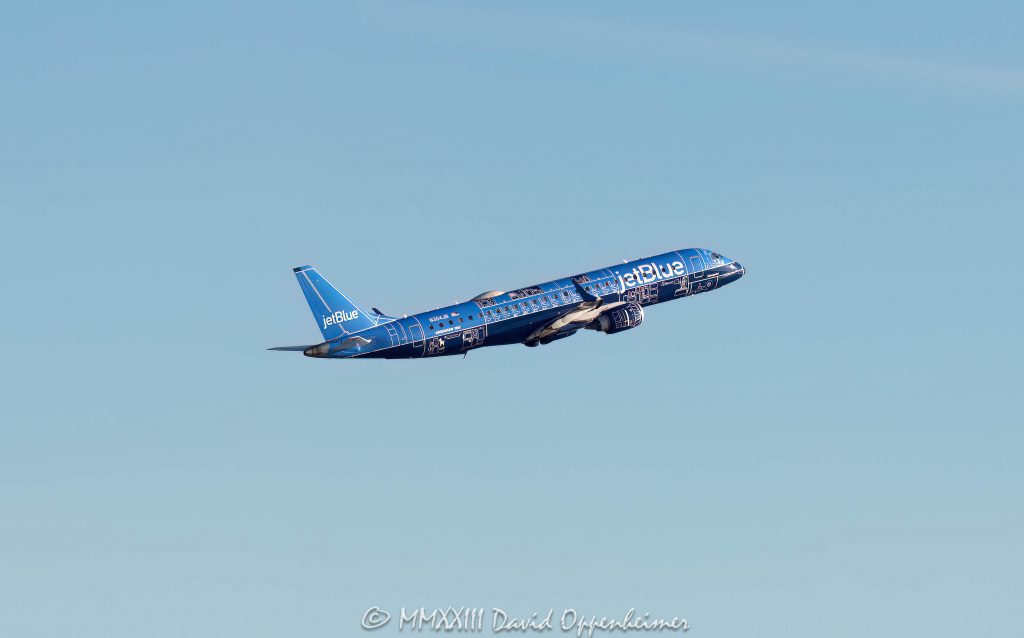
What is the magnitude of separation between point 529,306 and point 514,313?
2018mm

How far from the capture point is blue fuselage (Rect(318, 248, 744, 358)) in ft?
537

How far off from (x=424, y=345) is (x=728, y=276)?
42921 mm

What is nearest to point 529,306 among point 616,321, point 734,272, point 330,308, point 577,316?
point 577,316

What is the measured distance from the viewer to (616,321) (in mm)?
174500

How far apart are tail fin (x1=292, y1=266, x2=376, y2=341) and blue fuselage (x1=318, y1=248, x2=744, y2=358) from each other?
4.71 ft

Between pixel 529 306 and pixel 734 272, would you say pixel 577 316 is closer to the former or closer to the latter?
pixel 529 306

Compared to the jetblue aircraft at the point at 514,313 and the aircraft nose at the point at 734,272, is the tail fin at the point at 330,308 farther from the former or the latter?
the aircraft nose at the point at 734,272

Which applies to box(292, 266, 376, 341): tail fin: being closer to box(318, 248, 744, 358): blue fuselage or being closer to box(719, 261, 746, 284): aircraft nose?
box(318, 248, 744, 358): blue fuselage

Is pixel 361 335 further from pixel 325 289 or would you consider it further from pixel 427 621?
pixel 427 621

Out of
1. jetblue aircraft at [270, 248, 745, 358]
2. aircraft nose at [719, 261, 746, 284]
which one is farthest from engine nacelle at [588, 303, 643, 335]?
aircraft nose at [719, 261, 746, 284]

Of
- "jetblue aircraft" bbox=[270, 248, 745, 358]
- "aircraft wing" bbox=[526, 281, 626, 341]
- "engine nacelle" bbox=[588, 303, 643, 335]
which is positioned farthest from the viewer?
"engine nacelle" bbox=[588, 303, 643, 335]

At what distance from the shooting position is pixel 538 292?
566 ft

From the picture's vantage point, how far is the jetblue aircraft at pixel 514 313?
16312 centimetres

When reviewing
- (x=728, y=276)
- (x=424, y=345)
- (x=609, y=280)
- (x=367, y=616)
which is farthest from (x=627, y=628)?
(x=728, y=276)
